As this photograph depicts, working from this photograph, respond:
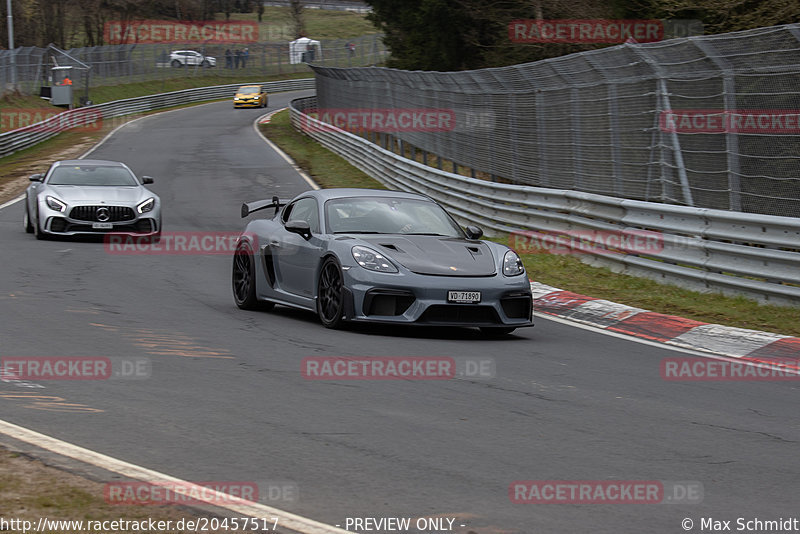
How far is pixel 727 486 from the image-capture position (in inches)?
210

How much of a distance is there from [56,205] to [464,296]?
33.7ft

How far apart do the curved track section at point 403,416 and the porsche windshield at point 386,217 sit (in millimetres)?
1018

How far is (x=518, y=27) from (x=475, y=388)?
89.4 feet

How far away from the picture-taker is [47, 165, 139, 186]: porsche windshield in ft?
62.4

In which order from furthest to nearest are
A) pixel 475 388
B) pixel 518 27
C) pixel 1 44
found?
pixel 1 44
pixel 518 27
pixel 475 388

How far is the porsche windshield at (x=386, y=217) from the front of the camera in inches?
429

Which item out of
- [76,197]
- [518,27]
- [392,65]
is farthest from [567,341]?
[392,65]

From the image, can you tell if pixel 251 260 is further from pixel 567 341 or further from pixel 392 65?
pixel 392 65

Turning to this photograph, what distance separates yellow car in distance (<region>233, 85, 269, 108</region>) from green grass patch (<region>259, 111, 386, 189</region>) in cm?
1284

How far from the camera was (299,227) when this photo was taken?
10.7m

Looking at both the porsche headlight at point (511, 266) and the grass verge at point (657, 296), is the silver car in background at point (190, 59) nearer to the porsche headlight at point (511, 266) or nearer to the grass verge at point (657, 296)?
the grass verge at point (657, 296)

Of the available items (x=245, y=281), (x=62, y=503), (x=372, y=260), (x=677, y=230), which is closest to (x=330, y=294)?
(x=372, y=260)

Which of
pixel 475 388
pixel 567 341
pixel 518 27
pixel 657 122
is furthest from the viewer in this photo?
pixel 518 27

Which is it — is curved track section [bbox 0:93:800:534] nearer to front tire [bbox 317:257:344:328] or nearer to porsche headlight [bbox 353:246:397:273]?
front tire [bbox 317:257:344:328]
